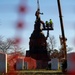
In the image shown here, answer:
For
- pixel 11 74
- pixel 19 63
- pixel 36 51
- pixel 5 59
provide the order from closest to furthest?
pixel 11 74 < pixel 5 59 < pixel 19 63 < pixel 36 51

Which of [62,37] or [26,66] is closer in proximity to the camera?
[62,37]

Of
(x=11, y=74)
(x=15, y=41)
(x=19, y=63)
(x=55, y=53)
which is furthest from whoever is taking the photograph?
(x=55, y=53)

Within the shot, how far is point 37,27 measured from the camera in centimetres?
5972

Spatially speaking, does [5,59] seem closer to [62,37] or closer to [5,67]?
[5,67]

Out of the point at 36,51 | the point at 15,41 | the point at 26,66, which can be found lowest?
the point at 15,41

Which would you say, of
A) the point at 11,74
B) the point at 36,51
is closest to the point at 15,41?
the point at 11,74

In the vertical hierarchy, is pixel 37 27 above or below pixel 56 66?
above

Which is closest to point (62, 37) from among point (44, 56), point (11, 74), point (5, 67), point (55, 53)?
point (5, 67)

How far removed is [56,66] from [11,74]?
37863 mm

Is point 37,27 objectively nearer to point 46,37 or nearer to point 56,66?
point 46,37

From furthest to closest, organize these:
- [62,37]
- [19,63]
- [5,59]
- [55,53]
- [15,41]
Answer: [55,53], [19,63], [62,37], [5,59], [15,41]

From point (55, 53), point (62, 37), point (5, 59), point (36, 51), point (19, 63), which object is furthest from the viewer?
point (55, 53)

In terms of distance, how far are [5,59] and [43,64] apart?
36570 millimetres

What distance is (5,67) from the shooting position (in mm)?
22047
